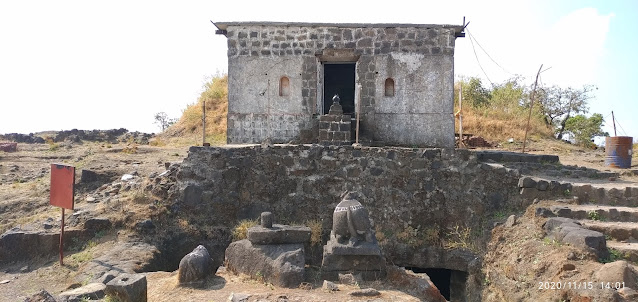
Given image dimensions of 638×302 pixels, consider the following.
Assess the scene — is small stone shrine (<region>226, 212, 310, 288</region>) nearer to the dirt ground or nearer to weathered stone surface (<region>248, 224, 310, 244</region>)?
weathered stone surface (<region>248, 224, 310, 244</region>)

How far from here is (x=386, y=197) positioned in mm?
10203

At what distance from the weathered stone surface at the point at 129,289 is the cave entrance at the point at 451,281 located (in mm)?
5936

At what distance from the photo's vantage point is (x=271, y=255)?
7.36 meters

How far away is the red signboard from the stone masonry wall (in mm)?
2278

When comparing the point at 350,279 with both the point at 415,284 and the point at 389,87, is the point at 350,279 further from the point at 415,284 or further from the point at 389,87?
the point at 389,87

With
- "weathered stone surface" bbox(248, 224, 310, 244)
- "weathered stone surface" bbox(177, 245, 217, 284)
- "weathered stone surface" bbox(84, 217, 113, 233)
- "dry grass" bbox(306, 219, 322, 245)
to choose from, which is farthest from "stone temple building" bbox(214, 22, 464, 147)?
"weathered stone surface" bbox(177, 245, 217, 284)

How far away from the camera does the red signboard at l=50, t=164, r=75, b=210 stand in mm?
8273

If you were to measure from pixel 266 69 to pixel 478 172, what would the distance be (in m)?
6.99

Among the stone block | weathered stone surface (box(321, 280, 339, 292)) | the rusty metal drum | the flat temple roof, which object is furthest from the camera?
the flat temple roof

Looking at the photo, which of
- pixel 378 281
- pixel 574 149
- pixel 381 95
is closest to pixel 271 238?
pixel 378 281

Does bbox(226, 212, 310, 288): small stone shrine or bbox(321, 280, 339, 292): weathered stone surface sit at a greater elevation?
bbox(226, 212, 310, 288): small stone shrine

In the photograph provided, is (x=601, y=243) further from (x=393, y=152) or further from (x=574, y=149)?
(x=574, y=149)

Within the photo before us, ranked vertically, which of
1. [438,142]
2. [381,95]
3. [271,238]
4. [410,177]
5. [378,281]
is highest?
[381,95]

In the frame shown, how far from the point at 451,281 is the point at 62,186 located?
8.19 meters
